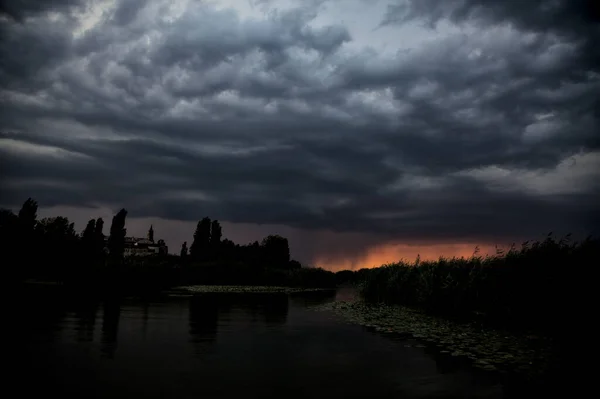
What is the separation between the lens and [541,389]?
9234 millimetres

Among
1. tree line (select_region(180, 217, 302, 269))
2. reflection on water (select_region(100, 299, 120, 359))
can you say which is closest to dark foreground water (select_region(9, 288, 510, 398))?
reflection on water (select_region(100, 299, 120, 359))

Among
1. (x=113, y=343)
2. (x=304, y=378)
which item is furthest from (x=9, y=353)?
(x=304, y=378)

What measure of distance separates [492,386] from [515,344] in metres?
5.94

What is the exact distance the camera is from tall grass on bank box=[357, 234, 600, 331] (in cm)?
1648

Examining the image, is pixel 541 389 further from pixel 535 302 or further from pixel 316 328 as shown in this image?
pixel 316 328

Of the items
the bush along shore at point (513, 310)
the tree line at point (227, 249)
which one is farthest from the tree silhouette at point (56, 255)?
the bush along shore at point (513, 310)

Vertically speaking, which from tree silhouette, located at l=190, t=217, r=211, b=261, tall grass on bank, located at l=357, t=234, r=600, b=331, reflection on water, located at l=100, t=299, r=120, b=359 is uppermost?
tree silhouette, located at l=190, t=217, r=211, b=261

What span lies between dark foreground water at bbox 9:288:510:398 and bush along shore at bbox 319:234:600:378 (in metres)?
1.93

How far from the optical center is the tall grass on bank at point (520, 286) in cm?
1648

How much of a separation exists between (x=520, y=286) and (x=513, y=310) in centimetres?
110

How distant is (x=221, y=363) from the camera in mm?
10930

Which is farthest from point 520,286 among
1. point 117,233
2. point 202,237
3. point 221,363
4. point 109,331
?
point 117,233

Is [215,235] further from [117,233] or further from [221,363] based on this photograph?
[221,363]

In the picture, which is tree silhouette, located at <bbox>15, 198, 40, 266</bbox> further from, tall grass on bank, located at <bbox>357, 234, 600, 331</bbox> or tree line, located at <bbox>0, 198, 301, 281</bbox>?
tall grass on bank, located at <bbox>357, 234, 600, 331</bbox>
